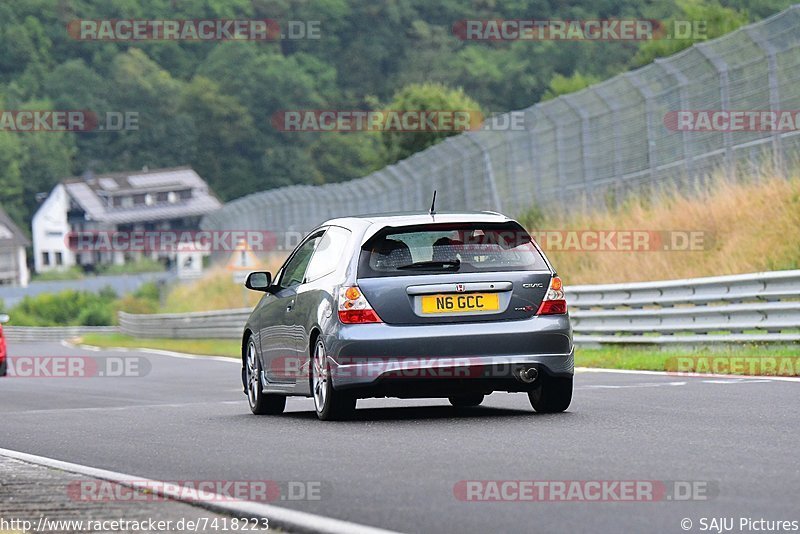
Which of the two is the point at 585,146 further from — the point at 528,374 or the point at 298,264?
the point at 528,374

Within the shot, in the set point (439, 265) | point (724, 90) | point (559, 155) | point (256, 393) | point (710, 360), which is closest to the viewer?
point (439, 265)

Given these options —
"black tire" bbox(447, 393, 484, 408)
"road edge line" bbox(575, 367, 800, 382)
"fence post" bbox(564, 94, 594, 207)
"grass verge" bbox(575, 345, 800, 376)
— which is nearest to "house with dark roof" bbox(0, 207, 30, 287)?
"fence post" bbox(564, 94, 594, 207)

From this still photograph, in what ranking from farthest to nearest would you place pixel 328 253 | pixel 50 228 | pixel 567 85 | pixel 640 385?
pixel 50 228
pixel 567 85
pixel 640 385
pixel 328 253

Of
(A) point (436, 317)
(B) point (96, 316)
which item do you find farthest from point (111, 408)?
(B) point (96, 316)

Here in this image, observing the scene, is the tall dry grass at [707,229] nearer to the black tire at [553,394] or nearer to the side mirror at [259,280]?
the side mirror at [259,280]

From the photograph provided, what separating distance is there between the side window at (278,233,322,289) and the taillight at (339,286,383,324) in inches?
53.7

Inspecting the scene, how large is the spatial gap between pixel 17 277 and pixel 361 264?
143190 millimetres

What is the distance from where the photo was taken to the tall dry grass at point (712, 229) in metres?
23.3

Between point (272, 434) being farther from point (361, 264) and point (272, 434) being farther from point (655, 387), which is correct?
point (655, 387)

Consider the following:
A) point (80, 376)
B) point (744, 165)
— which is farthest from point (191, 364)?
point (744, 165)

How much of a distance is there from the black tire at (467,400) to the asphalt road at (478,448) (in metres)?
0.12

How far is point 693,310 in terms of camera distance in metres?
19.8

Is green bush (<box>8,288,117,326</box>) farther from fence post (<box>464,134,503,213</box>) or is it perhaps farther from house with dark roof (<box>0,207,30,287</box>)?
fence post (<box>464,134,503,213</box>)

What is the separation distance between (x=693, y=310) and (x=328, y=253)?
8.40m
